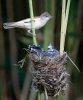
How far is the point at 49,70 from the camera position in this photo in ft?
4.02

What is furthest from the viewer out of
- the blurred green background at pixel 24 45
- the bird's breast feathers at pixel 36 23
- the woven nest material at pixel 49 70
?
the blurred green background at pixel 24 45

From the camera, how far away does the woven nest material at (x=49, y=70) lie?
1209 millimetres

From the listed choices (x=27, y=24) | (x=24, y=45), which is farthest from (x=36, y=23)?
(x=24, y=45)

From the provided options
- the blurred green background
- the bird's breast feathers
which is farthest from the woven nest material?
the blurred green background

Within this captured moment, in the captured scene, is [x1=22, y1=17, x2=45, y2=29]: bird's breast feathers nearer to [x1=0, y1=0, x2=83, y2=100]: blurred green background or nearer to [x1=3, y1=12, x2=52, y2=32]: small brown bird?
[x1=3, y1=12, x2=52, y2=32]: small brown bird

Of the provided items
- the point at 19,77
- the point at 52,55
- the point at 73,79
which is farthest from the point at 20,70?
the point at 52,55

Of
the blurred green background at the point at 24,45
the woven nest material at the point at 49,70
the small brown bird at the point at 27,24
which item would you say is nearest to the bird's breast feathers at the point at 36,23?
the small brown bird at the point at 27,24

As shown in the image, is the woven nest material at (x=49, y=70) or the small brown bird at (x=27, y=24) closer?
the woven nest material at (x=49, y=70)

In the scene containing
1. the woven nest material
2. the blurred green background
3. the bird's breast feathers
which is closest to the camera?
the woven nest material

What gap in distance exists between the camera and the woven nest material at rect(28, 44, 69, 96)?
121 cm

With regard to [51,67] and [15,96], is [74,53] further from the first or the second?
[51,67]

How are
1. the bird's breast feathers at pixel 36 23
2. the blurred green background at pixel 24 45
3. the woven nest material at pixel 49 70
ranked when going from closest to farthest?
the woven nest material at pixel 49 70, the bird's breast feathers at pixel 36 23, the blurred green background at pixel 24 45

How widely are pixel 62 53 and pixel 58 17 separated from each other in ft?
4.03

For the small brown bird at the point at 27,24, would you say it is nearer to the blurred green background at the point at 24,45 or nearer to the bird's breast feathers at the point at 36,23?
the bird's breast feathers at the point at 36,23
